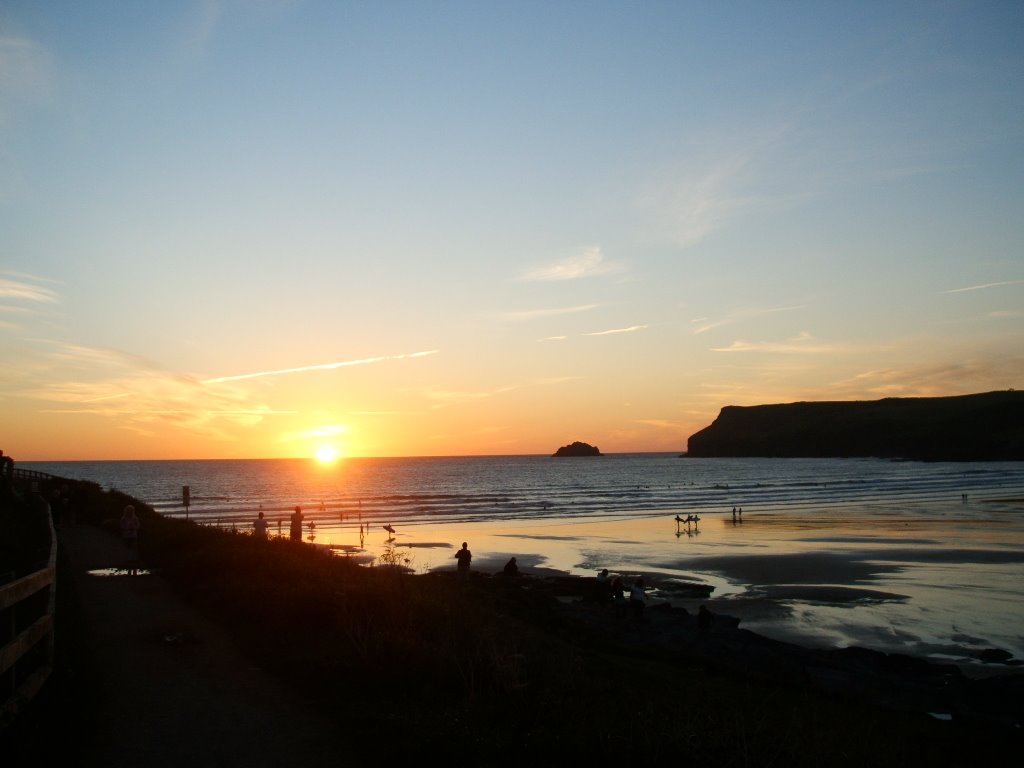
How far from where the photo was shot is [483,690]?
8.31 meters

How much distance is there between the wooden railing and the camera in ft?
20.9

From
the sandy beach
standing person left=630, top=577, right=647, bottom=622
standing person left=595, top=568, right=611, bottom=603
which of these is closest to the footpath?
the sandy beach

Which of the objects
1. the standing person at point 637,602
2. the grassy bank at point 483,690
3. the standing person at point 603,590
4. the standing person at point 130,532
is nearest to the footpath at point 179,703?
the grassy bank at point 483,690

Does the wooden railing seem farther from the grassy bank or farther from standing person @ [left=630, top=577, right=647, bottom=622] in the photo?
standing person @ [left=630, top=577, right=647, bottom=622]

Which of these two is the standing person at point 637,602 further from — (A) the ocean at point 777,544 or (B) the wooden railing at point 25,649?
(B) the wooden railing at point 25,649

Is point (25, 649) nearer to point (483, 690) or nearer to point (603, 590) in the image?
point (483, 690)

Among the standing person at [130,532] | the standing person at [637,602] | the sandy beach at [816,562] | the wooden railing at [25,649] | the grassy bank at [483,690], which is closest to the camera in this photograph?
the wooden railing at [25,649]

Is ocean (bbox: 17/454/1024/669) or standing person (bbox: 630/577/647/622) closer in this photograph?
standing person (bbox: 630/577/647/622)

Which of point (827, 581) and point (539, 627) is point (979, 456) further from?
point (539, 627)

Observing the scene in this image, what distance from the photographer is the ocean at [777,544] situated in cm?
2333

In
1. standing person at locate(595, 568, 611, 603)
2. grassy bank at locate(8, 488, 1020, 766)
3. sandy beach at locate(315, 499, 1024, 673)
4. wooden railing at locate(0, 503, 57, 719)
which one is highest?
wooden railing at locate(0, 503, 57, 719)

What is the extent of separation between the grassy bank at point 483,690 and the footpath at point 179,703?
10.2 inches

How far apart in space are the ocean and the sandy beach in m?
0.08

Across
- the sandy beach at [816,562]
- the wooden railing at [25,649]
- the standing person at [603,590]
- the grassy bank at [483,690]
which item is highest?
the wooden railing at [25,649]
